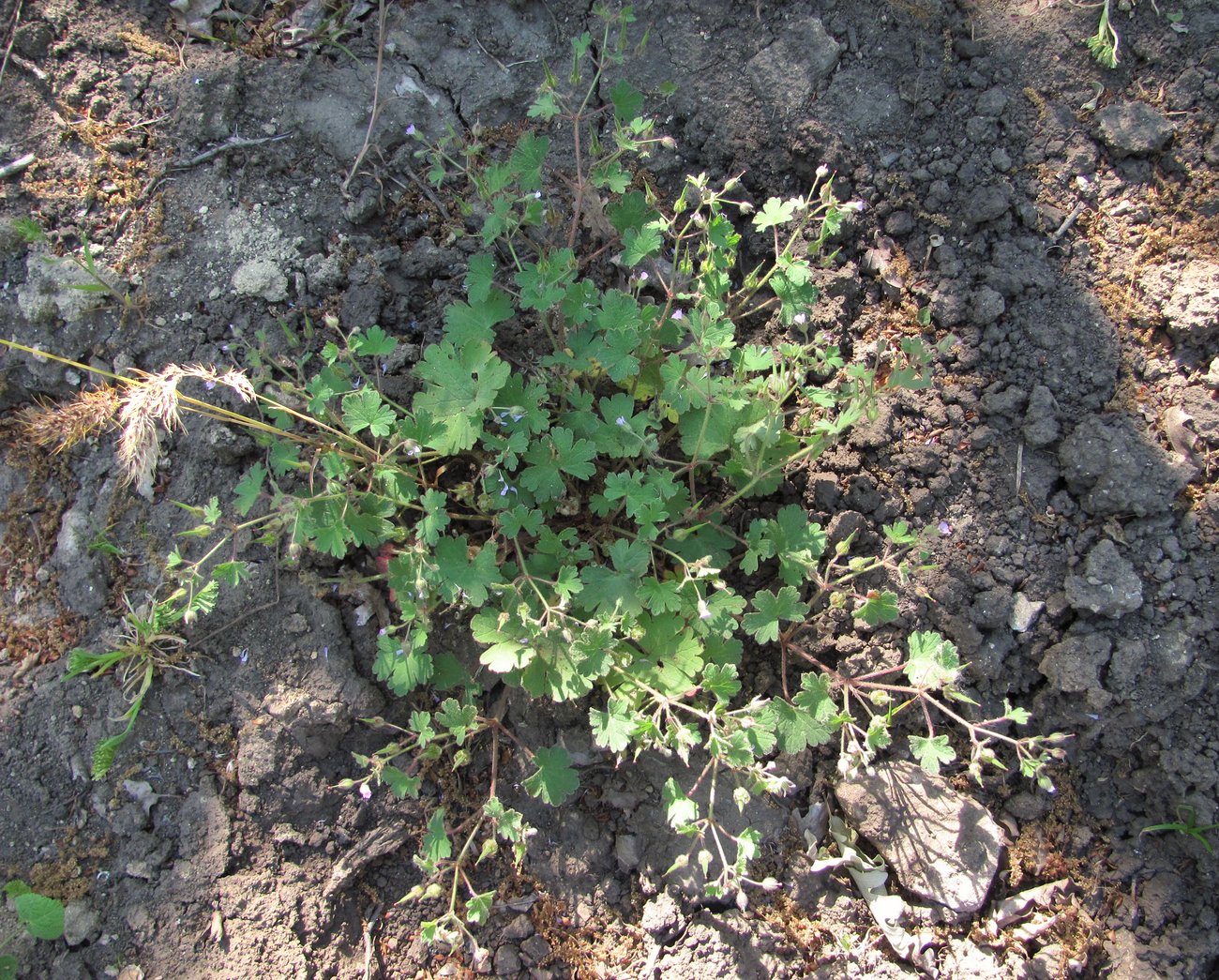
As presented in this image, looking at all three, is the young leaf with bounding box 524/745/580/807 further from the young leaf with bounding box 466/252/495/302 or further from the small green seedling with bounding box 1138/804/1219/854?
the small green seedling with bounding box 1138/804/1219/854

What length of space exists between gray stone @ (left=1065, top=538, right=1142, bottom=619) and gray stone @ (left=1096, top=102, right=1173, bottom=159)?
165 cm

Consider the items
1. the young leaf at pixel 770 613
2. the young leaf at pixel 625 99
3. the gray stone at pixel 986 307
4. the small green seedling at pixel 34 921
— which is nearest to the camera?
the small green seedling at pixel 34 921

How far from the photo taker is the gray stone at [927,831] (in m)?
3.00

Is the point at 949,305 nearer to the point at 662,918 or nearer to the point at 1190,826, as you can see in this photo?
the point at 1190,826

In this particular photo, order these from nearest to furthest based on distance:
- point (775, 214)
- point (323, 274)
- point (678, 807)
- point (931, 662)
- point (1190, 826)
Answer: point (678, 807) < point (931, 662) < point (1190, 826) < point (775, 214) < point (323, 274)

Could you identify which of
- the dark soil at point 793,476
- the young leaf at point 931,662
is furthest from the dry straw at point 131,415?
the young leaf at point 931,662

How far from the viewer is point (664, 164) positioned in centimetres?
368

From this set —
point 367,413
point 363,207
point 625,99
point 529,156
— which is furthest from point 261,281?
point 625,99

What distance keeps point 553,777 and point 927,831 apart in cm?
143

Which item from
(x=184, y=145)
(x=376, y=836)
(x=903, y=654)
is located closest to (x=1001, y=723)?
(x=903, y=654)

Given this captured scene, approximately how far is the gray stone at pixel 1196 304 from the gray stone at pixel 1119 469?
0.42 m

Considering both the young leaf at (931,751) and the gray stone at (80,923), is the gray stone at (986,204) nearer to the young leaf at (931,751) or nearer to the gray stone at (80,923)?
the young leaf at (931,751)

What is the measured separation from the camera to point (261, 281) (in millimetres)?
3408

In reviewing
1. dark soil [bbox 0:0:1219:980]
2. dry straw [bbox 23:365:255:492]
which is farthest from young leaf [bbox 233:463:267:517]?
dark soil [bbox 0:0:1219:980]
